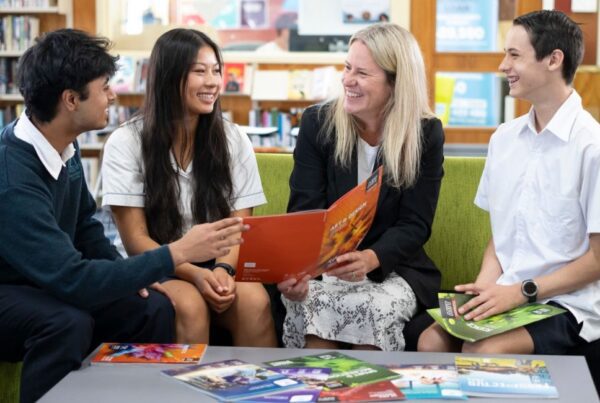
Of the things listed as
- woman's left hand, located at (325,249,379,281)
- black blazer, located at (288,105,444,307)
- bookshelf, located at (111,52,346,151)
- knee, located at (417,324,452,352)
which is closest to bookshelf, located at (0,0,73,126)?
bookshelf, located at (111,52,346,151)

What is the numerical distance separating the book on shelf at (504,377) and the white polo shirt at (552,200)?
0.44m

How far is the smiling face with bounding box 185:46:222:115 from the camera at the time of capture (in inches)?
112

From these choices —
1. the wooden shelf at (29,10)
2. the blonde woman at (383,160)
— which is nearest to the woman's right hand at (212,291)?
the blonde woman at (383,160)

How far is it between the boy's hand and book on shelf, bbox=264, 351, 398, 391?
16.6 inches

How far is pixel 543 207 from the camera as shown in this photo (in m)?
2.56

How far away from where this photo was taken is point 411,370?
2041mm

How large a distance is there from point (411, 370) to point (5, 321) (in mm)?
1020

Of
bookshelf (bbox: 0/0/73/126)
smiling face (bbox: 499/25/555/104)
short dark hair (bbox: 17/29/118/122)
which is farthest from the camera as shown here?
bookshelf (bbox: 0/0/73/126)

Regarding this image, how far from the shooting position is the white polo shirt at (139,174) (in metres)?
2.79

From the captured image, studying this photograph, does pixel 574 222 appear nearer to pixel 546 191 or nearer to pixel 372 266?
pixel 546 191

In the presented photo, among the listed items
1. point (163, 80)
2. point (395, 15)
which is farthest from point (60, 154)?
→ point (395, 15)

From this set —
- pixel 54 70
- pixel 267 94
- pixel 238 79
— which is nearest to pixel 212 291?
pixel 54 70

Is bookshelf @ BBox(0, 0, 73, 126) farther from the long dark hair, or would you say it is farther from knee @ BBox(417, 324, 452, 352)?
knee @ BBox(417, 324, 452, 352)

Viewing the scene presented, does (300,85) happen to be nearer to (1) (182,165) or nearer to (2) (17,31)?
(2) (17,31)
